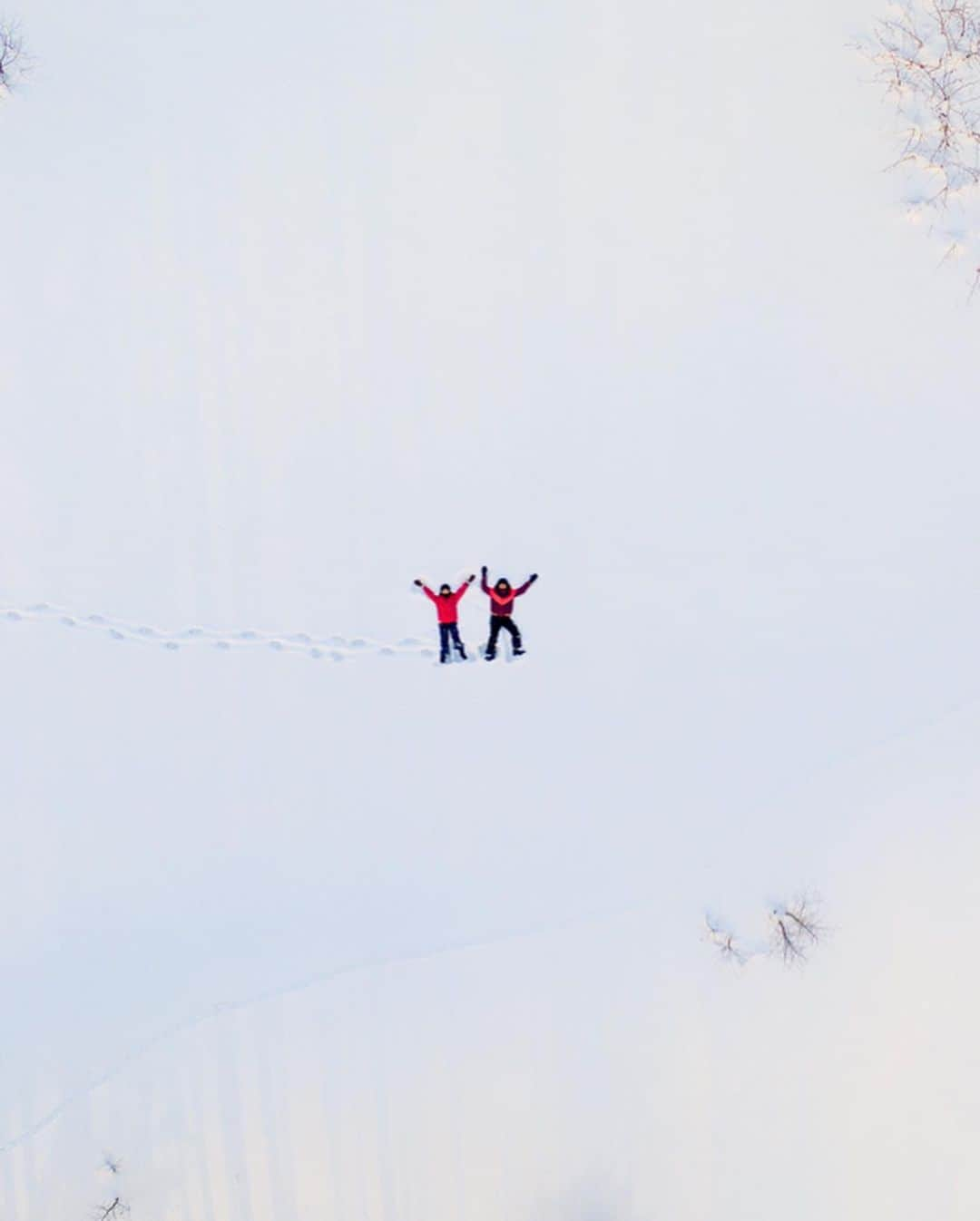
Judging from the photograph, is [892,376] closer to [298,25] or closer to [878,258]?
[878,258]

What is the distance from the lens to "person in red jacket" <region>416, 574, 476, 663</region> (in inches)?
311

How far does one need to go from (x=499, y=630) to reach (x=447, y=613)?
0.42m

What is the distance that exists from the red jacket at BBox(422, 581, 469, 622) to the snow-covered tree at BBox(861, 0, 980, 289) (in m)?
4.37

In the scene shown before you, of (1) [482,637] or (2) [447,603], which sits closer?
(2) [447,603]

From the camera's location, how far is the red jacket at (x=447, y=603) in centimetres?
790

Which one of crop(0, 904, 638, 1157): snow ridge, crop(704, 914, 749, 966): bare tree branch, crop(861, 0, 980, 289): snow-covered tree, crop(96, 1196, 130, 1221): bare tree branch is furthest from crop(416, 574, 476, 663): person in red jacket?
crop(96, 1196, 130, 1221): bare tree branch

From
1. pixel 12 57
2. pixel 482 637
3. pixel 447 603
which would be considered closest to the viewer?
pixel 447 603

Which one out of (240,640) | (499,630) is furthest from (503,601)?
(240,640)

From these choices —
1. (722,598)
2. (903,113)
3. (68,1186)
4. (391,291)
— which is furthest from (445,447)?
(68,1186)

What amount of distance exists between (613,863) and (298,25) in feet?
21.2

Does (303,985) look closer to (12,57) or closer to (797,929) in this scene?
(797,929)

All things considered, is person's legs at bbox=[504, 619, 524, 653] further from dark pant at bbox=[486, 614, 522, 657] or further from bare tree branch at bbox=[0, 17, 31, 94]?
bare tree branch at bbox=[0, 17, 31, 94]

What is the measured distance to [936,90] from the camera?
8055 millimetres

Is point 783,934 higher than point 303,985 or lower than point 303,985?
higher
